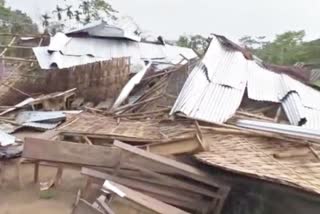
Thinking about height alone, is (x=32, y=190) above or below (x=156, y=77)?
below

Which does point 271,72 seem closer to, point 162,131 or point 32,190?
point 162,131

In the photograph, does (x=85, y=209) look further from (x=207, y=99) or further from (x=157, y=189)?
(x=207, y=99)

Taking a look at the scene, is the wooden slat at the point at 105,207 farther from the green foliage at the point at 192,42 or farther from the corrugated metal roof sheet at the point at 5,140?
the green foliage at the point at 192,42

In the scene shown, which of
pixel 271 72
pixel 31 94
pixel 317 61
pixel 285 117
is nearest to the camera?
pixel 285 117

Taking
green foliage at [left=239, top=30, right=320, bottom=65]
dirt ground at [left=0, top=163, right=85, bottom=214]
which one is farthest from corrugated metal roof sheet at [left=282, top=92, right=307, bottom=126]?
green foliage at [left=239, top=30, right=320, bottom=65]

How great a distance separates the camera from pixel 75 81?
13.5 metres

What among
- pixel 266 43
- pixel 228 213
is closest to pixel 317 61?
pixel 266 43

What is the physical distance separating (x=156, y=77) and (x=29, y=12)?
697 inches

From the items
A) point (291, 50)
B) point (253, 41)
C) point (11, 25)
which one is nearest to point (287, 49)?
point (291, 50)

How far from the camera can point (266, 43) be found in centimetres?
2125

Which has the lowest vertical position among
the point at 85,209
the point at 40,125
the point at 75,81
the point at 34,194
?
the point at 40,125

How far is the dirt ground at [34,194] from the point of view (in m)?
6.59

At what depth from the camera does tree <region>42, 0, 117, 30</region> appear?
2466 cm

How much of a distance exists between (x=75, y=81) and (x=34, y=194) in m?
6.67
